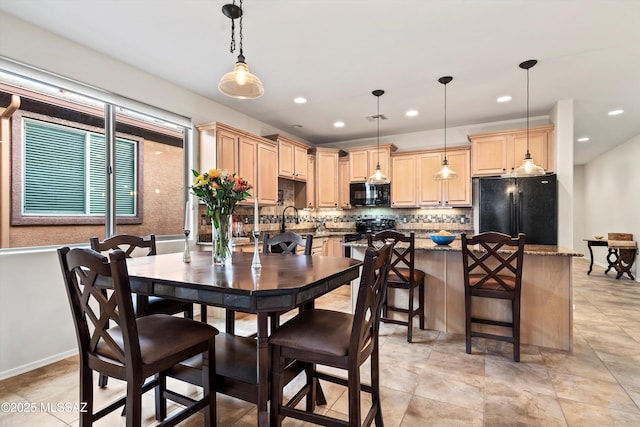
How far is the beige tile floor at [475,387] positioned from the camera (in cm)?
192

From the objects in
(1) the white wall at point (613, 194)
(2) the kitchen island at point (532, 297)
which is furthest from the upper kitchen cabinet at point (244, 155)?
(1) the white wall at point (613, 194)

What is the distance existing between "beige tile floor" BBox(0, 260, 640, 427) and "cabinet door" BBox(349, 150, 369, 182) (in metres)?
3.25

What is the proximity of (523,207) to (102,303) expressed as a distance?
469cm


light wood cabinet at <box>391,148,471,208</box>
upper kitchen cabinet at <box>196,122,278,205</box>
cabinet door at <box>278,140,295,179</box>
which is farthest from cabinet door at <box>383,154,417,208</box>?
upper kitchen cabinet at <box>196,122,278,205</box>

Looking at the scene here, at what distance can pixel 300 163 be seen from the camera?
5.62m

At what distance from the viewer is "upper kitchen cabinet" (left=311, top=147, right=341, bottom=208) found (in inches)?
237

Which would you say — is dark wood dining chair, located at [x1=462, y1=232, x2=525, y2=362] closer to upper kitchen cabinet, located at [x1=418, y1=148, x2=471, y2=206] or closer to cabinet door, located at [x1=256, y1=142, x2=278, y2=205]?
upper kitchen cabinet, located at [x1=418, y1=148, x2=471, y2=206]

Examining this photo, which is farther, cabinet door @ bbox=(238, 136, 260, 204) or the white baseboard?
cabinet door @ bbox=(238, 136, 260, 204)

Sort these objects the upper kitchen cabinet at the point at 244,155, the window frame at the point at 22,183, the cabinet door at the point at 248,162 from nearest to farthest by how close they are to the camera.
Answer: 1. the window frame at the point at 22,183
2. the upper kitchen cabinet at the point at 244,155
3. the cabinet door at the point at 248,162

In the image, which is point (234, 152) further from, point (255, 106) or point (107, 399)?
point (107, 399)

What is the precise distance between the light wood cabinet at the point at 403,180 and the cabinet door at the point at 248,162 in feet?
8.13

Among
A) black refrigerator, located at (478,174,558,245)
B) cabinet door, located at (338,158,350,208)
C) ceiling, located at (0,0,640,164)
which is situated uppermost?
ceiling, located at (0,0,640,164)

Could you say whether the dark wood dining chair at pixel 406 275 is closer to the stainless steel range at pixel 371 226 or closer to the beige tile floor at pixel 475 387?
the beige tile floor at pixel 475 387

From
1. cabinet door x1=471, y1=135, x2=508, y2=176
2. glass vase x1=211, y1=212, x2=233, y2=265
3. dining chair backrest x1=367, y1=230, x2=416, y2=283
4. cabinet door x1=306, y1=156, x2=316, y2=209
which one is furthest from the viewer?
cabinet door x1=306, y1=156, x2=316, y2=209
